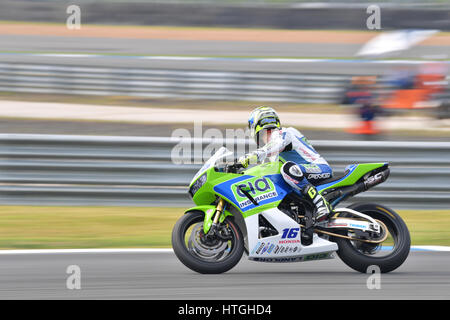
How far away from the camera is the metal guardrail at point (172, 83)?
17938 millimetres

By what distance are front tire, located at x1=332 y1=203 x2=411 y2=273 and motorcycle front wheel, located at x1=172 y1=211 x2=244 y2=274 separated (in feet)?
2.94

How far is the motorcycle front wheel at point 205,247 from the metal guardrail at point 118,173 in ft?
9.72

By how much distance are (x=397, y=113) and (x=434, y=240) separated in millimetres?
9098

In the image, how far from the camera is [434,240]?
322 inches

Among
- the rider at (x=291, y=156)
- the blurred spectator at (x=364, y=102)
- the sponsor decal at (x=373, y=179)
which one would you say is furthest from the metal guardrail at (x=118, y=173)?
the blurred spectator at (x=364, y=102)

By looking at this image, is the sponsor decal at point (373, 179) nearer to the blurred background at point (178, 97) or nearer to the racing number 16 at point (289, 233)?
the racing number 16 at point (289, 233)

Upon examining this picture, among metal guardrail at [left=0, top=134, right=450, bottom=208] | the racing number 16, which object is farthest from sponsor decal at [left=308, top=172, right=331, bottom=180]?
metal guardrail at [left=0, top=134, right=450, bottom=208]

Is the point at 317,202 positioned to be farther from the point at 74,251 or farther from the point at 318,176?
the point at 74,251

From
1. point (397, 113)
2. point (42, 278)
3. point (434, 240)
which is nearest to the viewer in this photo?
point (42, 278)

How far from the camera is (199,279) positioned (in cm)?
622

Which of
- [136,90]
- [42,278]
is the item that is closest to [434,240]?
[42,278]

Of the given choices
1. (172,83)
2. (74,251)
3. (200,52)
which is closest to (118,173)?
(74,251)

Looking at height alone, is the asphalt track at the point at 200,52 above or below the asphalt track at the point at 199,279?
above

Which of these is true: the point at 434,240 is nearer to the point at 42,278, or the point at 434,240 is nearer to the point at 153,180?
the point at 153,180
